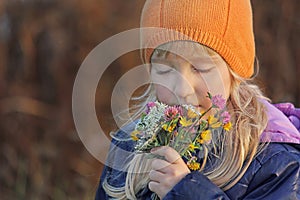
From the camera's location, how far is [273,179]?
2.25 m

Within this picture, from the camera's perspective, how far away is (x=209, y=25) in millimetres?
2395

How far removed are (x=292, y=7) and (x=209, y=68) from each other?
323cm

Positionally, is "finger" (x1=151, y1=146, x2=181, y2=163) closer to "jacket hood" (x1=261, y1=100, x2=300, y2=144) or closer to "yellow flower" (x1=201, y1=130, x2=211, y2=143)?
"yellow flower" (x1=201, y1=130, x2=211, y2=143)

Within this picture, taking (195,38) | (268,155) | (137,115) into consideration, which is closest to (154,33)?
(195,38)

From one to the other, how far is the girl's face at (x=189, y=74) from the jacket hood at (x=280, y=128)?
0.17 metres

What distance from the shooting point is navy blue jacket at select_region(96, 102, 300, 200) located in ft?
7.29

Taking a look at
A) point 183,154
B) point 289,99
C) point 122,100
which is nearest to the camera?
point 183,154

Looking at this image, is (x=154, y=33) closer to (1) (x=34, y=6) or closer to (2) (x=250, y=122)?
(2) (x=250, y=122)

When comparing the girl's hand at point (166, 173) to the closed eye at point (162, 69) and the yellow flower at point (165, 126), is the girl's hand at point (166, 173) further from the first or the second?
the closed eye at point (162, 69)

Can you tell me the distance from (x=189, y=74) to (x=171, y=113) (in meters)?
0.18

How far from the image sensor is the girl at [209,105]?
2.24m

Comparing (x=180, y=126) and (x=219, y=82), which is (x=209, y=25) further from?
(x=180, y=126)

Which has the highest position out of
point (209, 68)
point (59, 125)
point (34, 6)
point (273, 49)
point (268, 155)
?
point (209, 68)

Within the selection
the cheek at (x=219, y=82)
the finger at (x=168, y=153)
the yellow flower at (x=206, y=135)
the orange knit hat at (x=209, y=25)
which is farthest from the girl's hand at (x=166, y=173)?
the orange knit hat at (x=209, y=25)
